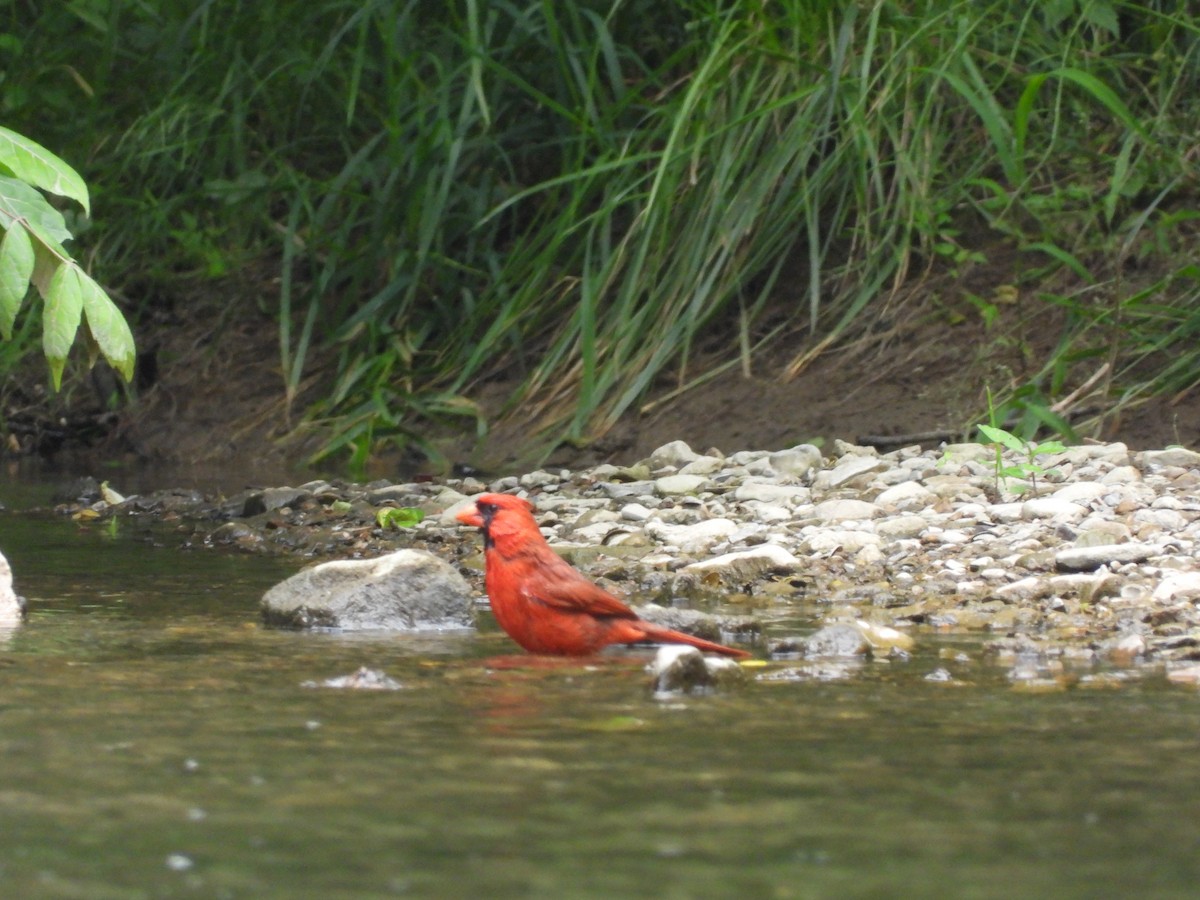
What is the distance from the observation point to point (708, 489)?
5523mm

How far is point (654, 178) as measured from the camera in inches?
275

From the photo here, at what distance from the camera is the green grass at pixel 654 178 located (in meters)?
6.66

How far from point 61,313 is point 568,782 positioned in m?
1.52

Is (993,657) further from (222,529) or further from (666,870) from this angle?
(222,529)

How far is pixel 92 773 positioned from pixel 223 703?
518mm

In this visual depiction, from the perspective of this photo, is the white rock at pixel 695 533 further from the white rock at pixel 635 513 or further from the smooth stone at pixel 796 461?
the smooth stone at pixel 796 461

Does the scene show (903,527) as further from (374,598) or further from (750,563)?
(374,598)

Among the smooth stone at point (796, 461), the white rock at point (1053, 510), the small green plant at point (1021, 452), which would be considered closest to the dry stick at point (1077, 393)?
the smooth stone at point (796, 461)

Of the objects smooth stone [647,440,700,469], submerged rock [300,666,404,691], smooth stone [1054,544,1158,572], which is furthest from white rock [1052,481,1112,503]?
submerged rock [300,666,404,691]

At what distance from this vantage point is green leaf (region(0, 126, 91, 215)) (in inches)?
126

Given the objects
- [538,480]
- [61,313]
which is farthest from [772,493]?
[61,313]

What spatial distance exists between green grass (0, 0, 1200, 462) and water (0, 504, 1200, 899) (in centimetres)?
348

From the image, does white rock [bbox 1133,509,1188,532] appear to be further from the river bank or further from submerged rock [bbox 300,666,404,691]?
submerged rock [bbox 300,666,404,691]

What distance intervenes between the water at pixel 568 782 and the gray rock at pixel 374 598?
451 millimetres
